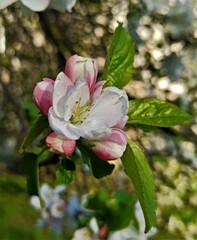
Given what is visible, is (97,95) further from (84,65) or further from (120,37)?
(120,37)

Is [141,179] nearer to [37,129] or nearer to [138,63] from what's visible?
[37,129]

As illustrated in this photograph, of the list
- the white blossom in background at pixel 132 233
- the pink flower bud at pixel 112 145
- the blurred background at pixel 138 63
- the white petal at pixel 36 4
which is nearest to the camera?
the pink flower bud at pixel 112 145

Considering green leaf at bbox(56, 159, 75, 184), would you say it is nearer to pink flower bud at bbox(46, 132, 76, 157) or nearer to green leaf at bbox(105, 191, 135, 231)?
pink flower bud at bbox(46, 132, 76, 157)

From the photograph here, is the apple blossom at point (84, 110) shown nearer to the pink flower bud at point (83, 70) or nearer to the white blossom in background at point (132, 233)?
the pink flower bud at point (83, 70)

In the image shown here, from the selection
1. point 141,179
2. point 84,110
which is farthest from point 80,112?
point 141,179

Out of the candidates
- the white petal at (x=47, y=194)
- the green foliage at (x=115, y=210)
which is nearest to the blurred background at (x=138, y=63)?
the white petal at (x=47, y=194)

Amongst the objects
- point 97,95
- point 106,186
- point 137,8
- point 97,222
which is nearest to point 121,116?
point 97,95
